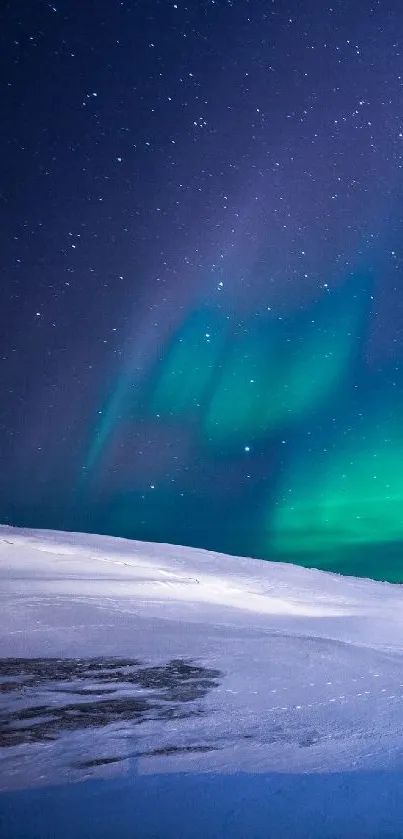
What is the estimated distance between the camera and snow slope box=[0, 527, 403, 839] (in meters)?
Answer: 2.45

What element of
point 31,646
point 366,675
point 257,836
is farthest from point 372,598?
point 257,836

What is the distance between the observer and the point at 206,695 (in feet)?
12.2

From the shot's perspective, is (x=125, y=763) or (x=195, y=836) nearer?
(x=195, y=836)

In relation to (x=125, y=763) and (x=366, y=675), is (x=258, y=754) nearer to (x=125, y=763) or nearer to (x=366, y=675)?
(x=125, y=763)

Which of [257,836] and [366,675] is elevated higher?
[366,675]

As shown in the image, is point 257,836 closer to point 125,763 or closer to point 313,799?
point 313,799

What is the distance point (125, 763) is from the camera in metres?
2.53

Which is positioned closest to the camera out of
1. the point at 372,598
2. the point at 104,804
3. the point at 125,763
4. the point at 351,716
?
the point at 104,804

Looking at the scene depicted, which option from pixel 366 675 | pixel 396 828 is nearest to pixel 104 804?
pixel 396 828

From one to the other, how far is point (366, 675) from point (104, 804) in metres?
2.86

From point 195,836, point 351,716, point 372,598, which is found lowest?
point 195,836

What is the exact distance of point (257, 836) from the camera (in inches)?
81.0

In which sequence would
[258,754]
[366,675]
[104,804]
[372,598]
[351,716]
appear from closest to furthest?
1. [104,804]
2. [258,754]
3. [351,716]
4. [366,675]
5. [372,598]

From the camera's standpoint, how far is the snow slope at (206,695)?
2.45m
